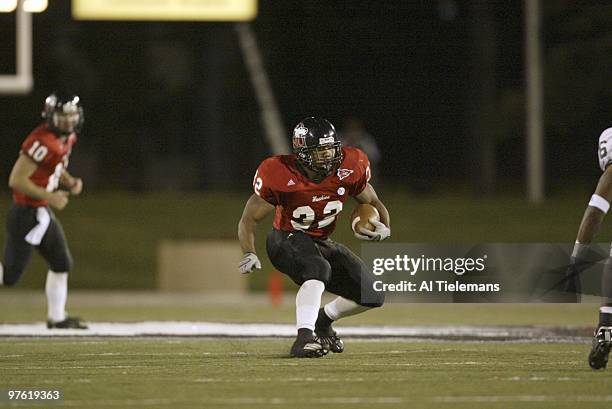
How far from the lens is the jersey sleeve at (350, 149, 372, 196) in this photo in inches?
303

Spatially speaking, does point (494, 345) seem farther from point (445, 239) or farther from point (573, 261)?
point (445, 239)

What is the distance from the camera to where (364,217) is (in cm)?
760

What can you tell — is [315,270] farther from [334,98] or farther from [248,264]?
[334,98]

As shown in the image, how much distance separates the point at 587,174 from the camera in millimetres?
19906

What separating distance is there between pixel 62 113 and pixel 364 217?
8.95ft

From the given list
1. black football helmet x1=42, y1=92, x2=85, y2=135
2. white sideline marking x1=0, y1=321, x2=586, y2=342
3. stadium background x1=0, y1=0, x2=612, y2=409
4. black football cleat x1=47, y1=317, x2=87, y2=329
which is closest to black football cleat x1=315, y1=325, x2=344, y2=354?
white sideline marking x1=0, y1=321, x2=586, y2=342

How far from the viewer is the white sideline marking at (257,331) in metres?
9.02

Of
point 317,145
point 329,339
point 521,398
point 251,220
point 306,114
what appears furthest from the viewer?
point 306,114

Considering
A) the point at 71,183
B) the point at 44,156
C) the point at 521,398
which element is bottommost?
the point at 521,398

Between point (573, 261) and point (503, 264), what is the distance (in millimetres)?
3296

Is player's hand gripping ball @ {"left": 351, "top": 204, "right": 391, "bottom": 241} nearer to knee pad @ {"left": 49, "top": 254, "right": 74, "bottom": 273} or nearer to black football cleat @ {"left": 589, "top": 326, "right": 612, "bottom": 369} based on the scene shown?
black football cleat @ {"left": 589, "top": 326, "right": 612, "bottom": 369}

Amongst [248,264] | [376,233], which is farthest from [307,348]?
[376,233]

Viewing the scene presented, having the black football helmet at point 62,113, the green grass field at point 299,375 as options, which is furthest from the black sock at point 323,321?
the black football helmet at point 62,113

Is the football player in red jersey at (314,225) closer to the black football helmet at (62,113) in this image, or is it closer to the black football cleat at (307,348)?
the black football cleat at (307,348)
